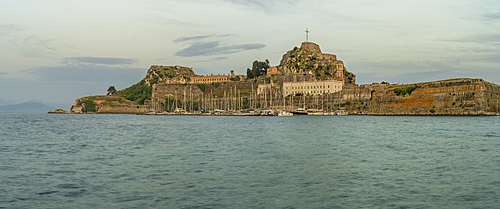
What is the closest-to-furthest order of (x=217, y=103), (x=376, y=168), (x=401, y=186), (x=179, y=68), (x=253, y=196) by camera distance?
(x=253, y=196)
(x=401, y=186)
(x=376, y=168)
(x=217, y=103)
(x=179, y=68)

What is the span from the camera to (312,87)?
370 feet

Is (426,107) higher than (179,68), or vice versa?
(179,68)

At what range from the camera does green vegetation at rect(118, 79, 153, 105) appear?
153m

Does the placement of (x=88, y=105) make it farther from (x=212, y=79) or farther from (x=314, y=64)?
(x=314, y=64)

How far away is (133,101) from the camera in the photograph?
5989 inches

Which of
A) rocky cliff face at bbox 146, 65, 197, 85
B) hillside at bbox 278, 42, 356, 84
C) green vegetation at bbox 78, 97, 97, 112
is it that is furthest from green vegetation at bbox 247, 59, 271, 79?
green vegetation at bbox 78, 97, 97, 112

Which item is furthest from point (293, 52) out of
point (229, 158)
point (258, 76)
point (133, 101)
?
point (229, 158)

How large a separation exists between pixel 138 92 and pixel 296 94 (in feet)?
263

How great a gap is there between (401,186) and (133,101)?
150m

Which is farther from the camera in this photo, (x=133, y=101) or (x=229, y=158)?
(x=133, y=101)

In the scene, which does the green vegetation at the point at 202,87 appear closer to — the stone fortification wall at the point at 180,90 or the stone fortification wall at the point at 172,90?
the stone fortification wall at the point at 180,90

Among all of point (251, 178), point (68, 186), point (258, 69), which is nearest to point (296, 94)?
point (258, 69)

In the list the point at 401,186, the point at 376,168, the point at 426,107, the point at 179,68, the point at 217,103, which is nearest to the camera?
the point at 401,186

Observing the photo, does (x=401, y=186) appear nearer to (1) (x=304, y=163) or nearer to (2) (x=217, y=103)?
(1) (x=304, y=163)
